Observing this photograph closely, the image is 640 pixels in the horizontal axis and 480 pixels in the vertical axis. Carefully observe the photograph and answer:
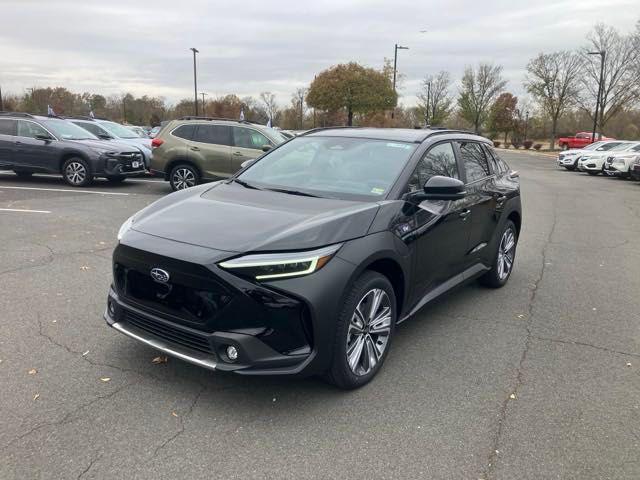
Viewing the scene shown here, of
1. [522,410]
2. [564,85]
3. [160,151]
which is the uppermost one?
[564,85]

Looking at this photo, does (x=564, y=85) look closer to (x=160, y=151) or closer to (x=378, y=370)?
(x=160, y=151)

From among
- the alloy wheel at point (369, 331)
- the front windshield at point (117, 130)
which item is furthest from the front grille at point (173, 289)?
the front windshield at point (117, 130)

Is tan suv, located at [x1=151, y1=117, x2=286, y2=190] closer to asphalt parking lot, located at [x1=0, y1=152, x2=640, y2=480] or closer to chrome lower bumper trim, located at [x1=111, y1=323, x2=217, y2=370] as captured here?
asphalt parking lot, located at [x1=0, y1=152, x2=640, y2=480]

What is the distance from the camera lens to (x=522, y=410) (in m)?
3.33

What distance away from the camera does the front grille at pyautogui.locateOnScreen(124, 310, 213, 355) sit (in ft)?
10.1

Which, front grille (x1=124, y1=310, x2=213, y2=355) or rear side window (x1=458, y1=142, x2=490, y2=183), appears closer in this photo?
front grille (x1=124, y1=310, x2=213, y2=355)

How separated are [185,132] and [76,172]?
2.84 meters

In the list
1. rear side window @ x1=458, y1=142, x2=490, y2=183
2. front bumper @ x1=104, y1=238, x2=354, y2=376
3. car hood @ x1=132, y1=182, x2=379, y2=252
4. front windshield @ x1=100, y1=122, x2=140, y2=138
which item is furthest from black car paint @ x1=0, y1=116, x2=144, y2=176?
front bumper @ x1=104, y1=238, x2=354, y2=376

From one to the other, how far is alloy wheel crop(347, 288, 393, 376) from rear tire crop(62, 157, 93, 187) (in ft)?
35.3

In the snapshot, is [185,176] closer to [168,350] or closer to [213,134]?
[213,134]

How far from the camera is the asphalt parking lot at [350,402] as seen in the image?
274 centimetres

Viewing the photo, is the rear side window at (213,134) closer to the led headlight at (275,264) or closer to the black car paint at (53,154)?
the black car paint at (53,154)

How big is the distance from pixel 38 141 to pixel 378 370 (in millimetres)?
11803

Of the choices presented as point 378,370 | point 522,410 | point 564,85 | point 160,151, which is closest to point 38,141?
point 160,151
